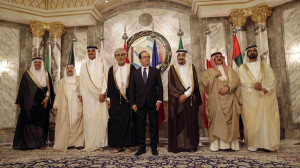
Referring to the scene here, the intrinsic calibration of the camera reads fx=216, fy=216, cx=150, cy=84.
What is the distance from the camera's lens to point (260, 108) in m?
3.83

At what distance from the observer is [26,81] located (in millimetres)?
4742

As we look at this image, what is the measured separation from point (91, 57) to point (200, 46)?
3.16m

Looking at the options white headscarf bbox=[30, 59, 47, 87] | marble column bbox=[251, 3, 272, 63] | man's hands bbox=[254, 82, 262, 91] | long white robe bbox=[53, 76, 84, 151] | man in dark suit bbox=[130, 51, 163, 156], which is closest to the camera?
man in dark suit bbox=[130, 51, 163, 156]

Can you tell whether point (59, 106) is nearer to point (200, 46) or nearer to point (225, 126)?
point (225, 126)

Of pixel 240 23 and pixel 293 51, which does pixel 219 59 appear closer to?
pixel 240 23

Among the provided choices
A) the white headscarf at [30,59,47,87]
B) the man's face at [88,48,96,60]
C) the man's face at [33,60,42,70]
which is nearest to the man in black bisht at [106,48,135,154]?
the man's face at [88,48,96,60]

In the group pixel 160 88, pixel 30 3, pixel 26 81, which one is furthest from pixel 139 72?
pixel 30 3

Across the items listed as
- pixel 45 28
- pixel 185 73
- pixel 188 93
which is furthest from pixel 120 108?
pixel 45 28

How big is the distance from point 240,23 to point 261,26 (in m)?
0.52

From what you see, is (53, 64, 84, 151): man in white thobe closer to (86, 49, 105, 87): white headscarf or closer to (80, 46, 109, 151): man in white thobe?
(80, 46, 109, 151): man in white thobe

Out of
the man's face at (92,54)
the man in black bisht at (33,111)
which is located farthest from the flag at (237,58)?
the man in black bisht at (33,111)

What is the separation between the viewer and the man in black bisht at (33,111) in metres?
4.56

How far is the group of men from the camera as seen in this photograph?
3.75 m

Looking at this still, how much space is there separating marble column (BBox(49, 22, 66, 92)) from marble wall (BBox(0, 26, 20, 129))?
0.94m
